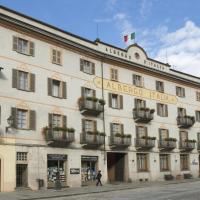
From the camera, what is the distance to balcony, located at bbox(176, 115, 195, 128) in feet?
176

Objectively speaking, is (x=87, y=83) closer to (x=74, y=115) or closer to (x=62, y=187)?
(x=74, y=115)

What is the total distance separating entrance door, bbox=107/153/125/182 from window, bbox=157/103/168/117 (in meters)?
8.18

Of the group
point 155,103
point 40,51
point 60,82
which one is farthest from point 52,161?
point 155,103

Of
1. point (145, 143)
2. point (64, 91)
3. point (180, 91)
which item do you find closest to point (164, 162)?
point (145, 143)

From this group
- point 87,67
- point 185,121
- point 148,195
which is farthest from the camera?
point 185,121

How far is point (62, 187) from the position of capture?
3809cm

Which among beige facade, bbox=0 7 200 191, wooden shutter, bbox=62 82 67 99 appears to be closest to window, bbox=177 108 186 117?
beige facade, bbox=0 7 200 191

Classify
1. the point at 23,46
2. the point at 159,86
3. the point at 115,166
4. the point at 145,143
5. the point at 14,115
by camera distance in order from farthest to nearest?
the point at 159,86 → the point at 145,143 → the point at 115,166 → the point at 23,46 → the point at 14,115

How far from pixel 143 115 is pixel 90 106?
842 cm

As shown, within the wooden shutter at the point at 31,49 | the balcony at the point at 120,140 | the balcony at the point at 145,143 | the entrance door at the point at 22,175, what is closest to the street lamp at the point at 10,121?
the entrance door at the point at 22,175

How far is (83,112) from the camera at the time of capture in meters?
41.3

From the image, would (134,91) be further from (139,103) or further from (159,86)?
(159,86)

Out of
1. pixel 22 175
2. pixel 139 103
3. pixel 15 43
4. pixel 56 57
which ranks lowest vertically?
pixel 22 175

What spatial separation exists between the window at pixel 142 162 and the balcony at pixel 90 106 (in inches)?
327
